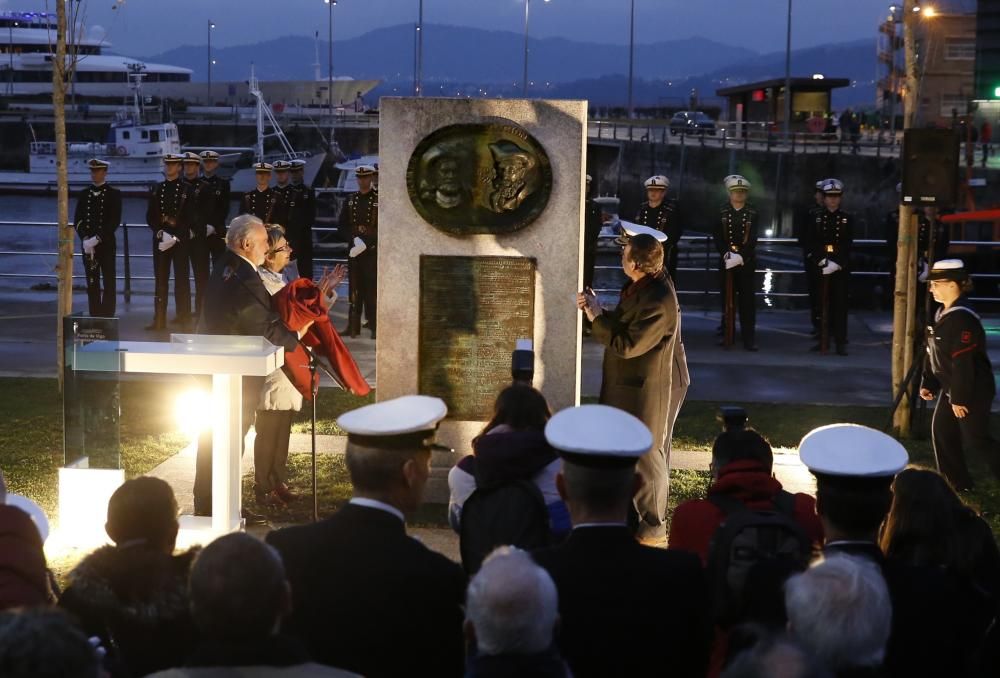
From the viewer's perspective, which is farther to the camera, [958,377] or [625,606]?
[958,377]

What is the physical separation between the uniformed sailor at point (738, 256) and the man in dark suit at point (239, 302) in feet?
27.1

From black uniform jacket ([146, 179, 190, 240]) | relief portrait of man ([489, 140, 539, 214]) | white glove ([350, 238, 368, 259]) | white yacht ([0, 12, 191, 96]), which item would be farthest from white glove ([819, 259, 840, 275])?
white yacht ([0, 12, 191, 96])

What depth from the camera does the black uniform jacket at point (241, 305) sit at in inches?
311

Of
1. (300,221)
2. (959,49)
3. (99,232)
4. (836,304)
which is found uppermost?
(959,49)

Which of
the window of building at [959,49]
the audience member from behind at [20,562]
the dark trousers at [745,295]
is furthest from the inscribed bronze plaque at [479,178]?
the window of building at [959,49]

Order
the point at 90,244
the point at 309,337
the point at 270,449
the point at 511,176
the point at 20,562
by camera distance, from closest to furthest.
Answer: the point at 20,562 → the point at 309,337 → the point at 511,176 → the point at 270,449 → the point at 90,244

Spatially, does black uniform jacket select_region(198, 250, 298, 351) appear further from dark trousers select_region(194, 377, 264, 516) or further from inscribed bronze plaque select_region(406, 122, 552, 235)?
inscribed bronze plaque select_region(406, 122, 552, 235)

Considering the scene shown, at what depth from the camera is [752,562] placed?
431 centimetres

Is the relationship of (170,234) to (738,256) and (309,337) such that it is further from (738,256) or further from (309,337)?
(309,337)

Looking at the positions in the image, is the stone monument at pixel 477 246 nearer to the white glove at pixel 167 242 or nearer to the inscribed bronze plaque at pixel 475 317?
the inscribed bronze plaque at pixel 475 317

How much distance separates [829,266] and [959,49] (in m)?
54.7

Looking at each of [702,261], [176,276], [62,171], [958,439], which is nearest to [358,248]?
[176,276]

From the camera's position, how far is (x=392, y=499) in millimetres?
4129

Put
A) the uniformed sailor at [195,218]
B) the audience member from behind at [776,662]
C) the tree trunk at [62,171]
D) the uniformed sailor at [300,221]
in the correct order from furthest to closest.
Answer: the uniformed sailor at [300,221], the uniformed sailor at [195,218], the tree trunk at [62,171], the audience member from behind at [776,662]
